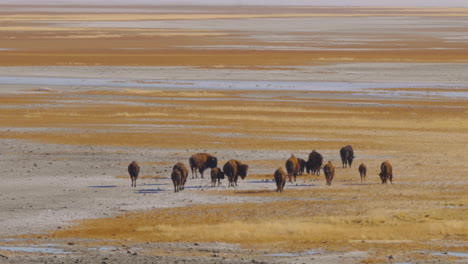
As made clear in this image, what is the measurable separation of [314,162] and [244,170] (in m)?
2.69

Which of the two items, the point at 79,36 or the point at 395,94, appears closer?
the point at 395,94

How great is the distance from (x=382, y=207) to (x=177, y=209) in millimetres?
4612

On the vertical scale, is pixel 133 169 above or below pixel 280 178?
above

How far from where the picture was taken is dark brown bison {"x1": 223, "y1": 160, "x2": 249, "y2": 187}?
26344 mm

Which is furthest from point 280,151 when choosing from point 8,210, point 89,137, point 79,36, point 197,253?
point 79,36

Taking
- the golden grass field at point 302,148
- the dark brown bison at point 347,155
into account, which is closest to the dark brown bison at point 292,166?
the golden grass field at point 302,148

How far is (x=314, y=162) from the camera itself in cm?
2866

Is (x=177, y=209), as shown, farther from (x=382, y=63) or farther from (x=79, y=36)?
(x=79, y=36)

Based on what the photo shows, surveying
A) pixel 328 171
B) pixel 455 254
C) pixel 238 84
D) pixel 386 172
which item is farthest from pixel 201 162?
pixel 238 84

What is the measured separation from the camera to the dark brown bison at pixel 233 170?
26.3 metres

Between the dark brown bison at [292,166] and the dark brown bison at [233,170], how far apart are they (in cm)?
117

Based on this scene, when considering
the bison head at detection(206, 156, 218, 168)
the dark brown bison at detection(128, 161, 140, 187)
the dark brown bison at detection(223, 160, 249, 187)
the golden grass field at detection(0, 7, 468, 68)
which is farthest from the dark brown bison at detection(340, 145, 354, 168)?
the golden grass field at detection(0, 7, 468, 68)

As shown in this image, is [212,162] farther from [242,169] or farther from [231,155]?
[231,155]

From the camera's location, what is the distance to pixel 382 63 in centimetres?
7844
